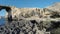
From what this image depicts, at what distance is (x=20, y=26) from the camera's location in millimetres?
18688

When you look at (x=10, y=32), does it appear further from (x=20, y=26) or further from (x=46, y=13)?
(x=46, y=13)

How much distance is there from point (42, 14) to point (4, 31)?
4.38 meters

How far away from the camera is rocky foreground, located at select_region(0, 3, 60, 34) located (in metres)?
18.6

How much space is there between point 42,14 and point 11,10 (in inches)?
135

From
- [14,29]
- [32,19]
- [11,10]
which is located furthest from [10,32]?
[11,10]

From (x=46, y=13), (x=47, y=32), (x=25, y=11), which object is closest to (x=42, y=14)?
(x=46, y=13)

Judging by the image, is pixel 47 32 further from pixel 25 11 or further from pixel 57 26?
Result: pixel 25 11

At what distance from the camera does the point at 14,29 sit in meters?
18.7

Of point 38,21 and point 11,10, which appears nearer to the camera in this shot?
point 38,21

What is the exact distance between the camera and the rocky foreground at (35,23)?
61.0 feet

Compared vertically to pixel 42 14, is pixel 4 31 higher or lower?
lower

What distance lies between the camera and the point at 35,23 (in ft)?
62.0

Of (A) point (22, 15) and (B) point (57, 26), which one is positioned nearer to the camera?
(B) point (57, 26)

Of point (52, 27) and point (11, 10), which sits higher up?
point (11, 10)
